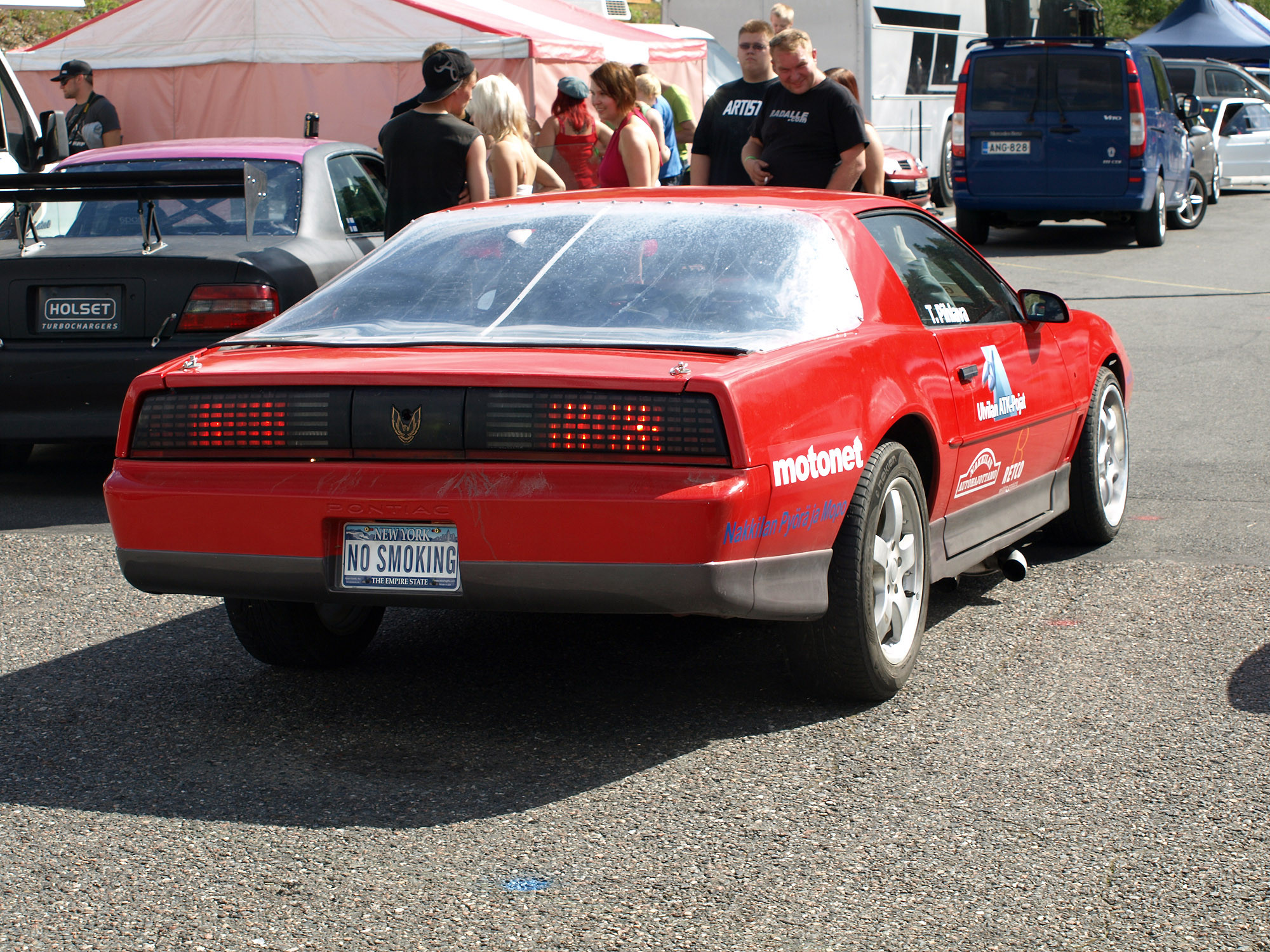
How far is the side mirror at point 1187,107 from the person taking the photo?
1778cm

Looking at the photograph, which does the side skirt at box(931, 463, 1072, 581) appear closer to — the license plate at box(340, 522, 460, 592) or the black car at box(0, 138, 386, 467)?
the license plate at box(340, 522, 460, 592)

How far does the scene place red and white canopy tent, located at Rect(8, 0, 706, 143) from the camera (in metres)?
15.9

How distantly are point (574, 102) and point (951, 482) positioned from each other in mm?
6054

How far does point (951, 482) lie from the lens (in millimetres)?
4535

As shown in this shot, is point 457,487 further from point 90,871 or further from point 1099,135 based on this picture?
point 1099,135

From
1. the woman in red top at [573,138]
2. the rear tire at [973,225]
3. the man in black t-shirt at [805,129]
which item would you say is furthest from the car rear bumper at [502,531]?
the rear tire at [973,225]

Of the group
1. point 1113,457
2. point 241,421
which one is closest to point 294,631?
point 241,421

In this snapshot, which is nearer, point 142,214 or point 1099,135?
point 142,214

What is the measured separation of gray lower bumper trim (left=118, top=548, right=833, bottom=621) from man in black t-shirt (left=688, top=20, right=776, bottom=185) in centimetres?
545

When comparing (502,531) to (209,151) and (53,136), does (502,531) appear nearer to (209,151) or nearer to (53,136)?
(209,151)

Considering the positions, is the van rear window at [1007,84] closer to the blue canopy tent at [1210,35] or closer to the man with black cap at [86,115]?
the man with black cap at [86,115]

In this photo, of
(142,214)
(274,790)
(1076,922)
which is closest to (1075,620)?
(1076,922)

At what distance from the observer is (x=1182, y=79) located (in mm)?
24875

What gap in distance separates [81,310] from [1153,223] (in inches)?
520
